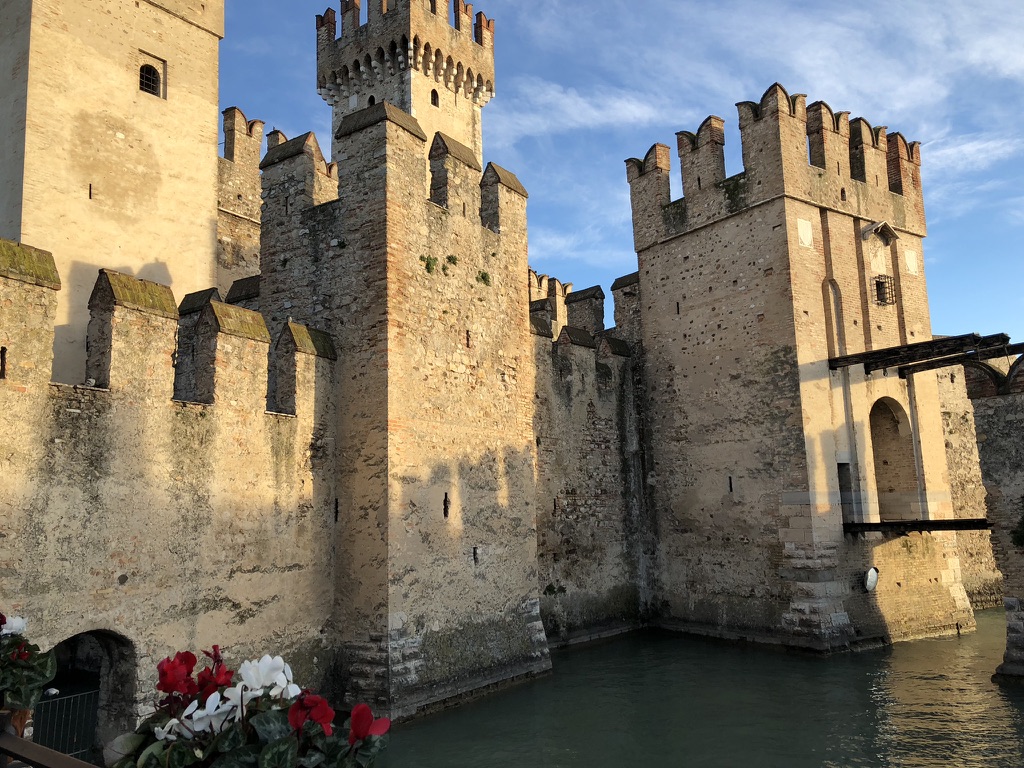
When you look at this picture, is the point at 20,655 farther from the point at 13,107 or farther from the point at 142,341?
the point at 13,107

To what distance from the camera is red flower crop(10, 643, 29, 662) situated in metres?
4.43

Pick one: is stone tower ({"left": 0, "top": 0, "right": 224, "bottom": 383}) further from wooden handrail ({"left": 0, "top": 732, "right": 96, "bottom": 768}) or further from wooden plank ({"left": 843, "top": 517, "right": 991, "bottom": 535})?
wooden plank ({"left": 843, "top": 517, "right": 991, "bottom": 535})

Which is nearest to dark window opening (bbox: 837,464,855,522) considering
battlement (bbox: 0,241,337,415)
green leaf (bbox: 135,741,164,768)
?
battlement (bbox: 0,241,337,415)

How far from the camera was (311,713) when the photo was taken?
2506mm

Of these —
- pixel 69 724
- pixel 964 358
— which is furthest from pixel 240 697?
pixel 964 358

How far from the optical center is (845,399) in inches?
589

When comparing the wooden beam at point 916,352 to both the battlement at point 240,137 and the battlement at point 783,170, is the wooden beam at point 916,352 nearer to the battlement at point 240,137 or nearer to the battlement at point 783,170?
the battlement at point 783,170

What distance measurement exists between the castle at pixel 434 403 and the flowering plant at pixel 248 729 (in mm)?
5321

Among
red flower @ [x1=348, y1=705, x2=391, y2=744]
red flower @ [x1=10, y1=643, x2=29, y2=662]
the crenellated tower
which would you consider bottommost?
red flower @ [x1=10, y1=643, x2=29, y2=662]

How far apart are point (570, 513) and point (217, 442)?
7.92m

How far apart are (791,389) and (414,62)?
1588 centimetres

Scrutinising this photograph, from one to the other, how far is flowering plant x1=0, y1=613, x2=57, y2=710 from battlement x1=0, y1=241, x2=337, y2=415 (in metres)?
3.32

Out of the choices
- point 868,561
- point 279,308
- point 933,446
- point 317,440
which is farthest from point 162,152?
point 933,446

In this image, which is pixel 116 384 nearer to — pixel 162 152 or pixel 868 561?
pixel 162 152
